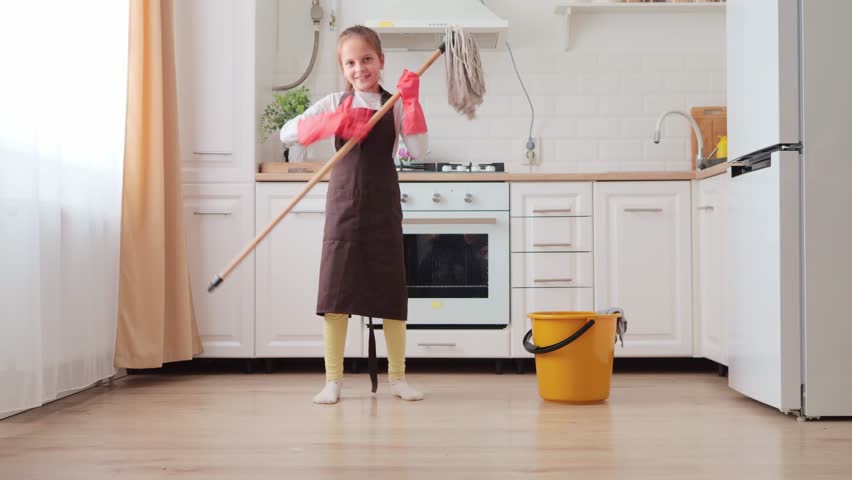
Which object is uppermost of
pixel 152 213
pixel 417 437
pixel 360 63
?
pixel 360 63

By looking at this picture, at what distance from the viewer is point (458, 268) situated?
11.2 ft

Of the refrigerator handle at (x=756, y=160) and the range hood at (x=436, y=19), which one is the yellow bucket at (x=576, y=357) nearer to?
the refrigerator handle at (x=756, y=160)

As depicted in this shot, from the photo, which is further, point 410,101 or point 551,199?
point 551,199

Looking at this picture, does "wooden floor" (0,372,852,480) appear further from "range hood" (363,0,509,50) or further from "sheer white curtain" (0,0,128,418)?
"range hood" (363,0,509,50)

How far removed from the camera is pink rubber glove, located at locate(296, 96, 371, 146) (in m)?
2.47

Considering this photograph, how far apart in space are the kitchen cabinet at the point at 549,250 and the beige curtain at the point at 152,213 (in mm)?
1388

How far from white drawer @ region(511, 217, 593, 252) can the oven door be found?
8 centimetres

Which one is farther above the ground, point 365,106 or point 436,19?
point 436,19

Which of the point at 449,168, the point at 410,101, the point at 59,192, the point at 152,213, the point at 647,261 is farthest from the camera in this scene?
the point at 449,168

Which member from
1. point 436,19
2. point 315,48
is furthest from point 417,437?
point 315,48

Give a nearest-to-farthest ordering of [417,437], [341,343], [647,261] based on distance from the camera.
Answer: [417,437]
[341,343]
[647,261]


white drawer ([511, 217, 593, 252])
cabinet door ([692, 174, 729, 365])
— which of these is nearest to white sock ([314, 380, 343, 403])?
white drawer ([511, 217, 593, 252])

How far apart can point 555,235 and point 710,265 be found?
641 millimetres

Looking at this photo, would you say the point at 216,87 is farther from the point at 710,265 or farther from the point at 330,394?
the point at 710,265
